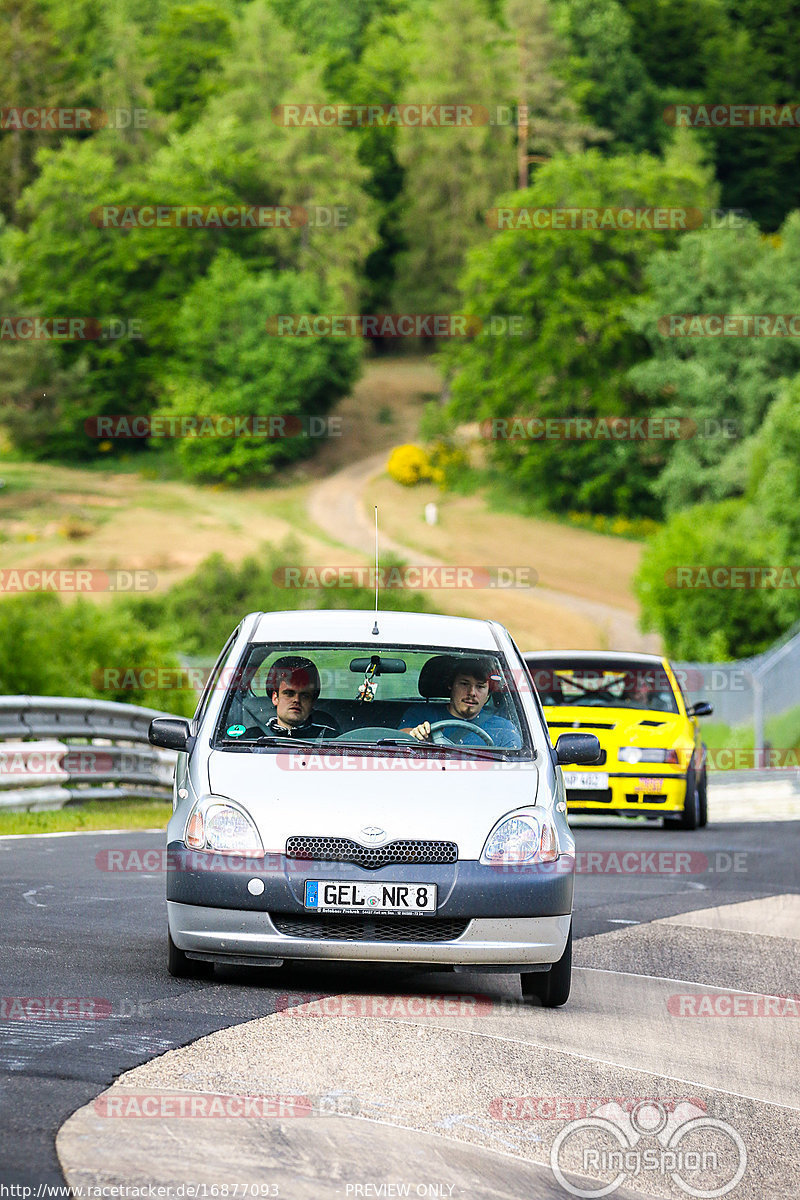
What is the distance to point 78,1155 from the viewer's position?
202 inches

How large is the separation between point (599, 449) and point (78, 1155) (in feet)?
273

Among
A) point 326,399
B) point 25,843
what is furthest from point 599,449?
point 25,843

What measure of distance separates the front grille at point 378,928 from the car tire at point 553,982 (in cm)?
54

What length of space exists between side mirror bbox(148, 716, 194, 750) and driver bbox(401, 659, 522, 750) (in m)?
0.98

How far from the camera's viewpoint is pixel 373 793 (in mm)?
8070

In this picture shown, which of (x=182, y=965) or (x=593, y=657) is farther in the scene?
(x=593, y=657)

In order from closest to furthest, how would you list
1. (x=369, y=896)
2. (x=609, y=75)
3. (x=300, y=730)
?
(x=369, y=896) < (x=300, y=730) < (x=609, y=75)

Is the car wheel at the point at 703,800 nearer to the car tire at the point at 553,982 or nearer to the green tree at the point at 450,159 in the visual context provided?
the car tire at the point at 553,982

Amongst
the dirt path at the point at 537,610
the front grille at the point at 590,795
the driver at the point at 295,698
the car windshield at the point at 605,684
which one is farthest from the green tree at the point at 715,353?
the driver at the point at 295,698

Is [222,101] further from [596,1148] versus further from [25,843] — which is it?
[596,1148]

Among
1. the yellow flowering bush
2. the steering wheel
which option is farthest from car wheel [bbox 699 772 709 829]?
the yellow flowering bush

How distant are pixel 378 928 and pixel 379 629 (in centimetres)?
172

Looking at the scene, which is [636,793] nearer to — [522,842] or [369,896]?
[522,842]

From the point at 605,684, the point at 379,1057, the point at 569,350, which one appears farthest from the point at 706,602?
the point at 379,1057
